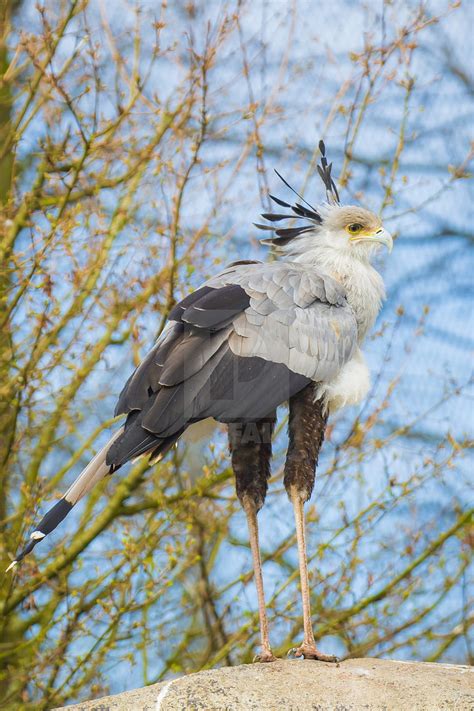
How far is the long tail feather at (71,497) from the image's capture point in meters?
5.00

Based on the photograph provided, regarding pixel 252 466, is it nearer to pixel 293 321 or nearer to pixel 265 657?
pixel 293 321

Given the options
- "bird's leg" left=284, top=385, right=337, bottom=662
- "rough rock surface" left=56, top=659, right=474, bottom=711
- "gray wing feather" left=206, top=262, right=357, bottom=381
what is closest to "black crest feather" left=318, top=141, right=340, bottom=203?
"gray wing feather" left=206, top=262, right=357, bottom=381

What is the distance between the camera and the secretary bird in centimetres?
523

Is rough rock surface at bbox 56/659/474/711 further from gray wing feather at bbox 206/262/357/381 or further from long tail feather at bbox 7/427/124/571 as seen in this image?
gray wing feather at bbox 206/262/357/381

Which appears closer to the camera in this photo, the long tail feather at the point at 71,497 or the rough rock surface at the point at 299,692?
the rough rock surface at the point at 299,692

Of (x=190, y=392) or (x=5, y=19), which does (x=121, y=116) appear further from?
(x=190, y=392)

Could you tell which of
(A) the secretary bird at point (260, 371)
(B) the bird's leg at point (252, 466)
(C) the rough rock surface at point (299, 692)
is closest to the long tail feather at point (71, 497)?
(A) the secretary bird at point (260, 371)

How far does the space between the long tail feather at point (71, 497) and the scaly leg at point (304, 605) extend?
1.08 m

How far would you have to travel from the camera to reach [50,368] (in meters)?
6.66

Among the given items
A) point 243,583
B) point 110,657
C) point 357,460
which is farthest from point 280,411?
point 110,657

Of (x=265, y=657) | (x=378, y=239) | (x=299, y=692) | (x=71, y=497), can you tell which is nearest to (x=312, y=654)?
(x=265, y=657)

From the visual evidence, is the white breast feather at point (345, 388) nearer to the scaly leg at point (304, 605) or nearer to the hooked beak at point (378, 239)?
the scaly leg at point (304, 605)

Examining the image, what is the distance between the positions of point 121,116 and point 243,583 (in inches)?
126

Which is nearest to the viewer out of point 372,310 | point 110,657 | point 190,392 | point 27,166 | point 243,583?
point 190,392
